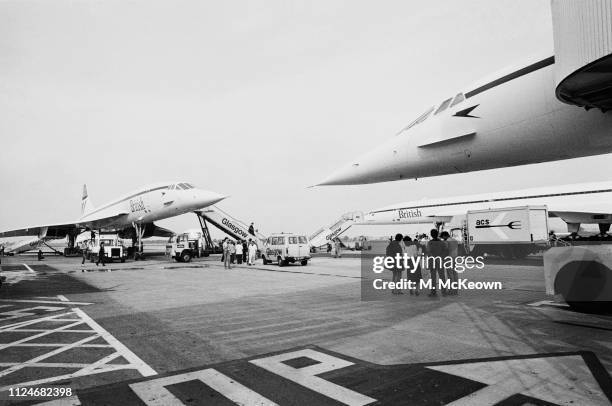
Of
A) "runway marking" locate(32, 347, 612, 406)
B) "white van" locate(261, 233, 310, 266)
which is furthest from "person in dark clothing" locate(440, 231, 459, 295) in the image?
"white van" locate(261, 233, 310, 266)

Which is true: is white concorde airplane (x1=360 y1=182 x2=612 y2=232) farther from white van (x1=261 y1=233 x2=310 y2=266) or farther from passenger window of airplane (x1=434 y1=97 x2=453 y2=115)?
passenger window of airplane (x1=434 y1=97 x2=453 y2=115)

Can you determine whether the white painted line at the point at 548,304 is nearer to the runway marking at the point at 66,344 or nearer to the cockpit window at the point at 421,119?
the cockpit window at the point at 421,119

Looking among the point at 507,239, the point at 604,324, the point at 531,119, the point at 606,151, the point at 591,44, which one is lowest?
the point at 604,324

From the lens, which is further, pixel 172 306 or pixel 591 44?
pixel 172 306

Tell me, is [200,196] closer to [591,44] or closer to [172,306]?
[172,306]

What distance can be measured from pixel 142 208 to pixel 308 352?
2792cm

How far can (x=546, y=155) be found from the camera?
25.0 feet

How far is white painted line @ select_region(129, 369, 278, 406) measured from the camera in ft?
12.8

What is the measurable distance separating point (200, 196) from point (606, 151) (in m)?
24.8

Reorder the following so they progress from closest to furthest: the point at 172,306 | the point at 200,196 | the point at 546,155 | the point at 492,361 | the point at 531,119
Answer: the point at 492,361, the point at 531,119, the point at 546,155, the point at 172,306, the point at 200,196

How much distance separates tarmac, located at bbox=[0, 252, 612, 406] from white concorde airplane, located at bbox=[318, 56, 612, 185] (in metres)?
3.20

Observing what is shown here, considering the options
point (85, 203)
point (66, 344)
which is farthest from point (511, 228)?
point (85, 203)

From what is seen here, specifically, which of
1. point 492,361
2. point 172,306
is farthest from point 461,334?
point 172,306

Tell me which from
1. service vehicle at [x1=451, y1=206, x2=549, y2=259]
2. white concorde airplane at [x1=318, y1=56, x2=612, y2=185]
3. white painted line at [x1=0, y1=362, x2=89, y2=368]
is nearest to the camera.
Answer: white painted line at [x1=0, y1=362, x2=89, y2=368]
